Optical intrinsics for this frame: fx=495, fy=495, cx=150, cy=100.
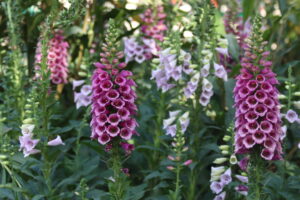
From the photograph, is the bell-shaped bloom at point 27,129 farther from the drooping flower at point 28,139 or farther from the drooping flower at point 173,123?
the drooping flower at point 173,123

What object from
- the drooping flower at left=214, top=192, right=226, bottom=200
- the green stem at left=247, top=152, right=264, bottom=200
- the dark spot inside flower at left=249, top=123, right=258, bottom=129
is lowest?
the drooping flower at left=214, top=192, right=226, bottom=200

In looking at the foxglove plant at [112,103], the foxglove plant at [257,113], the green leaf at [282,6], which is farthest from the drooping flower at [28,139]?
the green leaf at [282,6]

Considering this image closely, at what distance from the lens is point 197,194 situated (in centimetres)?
380

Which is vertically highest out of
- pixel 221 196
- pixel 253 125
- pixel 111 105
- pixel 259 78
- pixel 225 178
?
pixel 259 78

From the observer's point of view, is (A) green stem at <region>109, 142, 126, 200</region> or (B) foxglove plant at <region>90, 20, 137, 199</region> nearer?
(B) foxglove plant at <region>90, 20, 137, 199</region>

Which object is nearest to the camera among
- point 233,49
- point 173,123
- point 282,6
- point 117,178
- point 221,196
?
point 117,178

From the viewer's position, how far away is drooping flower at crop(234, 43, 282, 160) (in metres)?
2.68

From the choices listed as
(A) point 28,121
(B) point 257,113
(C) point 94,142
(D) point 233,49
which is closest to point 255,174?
(B) point 257,113

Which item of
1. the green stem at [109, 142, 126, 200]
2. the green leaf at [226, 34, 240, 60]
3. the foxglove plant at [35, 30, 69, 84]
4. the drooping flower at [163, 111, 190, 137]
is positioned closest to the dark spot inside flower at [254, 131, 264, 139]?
the green stem at [109, 142, 126, 200]

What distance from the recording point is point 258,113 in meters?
2.67

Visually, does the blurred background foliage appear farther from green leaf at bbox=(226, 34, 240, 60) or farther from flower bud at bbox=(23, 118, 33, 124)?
green leaf at bbox=(226, 34, 240, 60)

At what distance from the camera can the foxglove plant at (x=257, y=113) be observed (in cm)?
269

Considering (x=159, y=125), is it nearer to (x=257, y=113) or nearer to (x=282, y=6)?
(x=257, y=113)

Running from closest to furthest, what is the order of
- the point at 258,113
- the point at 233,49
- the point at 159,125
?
the point at 258,113, the point at 159,125, the point at 233,49
